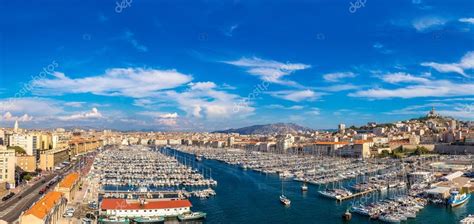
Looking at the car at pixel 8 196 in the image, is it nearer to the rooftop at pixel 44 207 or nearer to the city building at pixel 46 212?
the city building at pixel 46 212

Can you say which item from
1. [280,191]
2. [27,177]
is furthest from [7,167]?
[280,191]

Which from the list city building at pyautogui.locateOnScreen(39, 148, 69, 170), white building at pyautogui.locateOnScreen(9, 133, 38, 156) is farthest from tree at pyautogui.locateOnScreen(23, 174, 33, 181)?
white building at pyautogui.locateOnScreen(9, 133, 38, 156)

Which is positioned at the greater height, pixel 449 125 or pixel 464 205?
pixel 449 125

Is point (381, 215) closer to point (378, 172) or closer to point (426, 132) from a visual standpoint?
point (378, 172)

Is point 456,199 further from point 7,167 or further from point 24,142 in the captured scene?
point 24,142

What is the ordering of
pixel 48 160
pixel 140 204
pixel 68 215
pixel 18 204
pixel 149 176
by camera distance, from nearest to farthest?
pixel 68 215 < pixel 140 204 < pixel 18 204 < pixel 149 176 < pixel 48 160

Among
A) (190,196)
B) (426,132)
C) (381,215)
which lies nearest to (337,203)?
(381,215)

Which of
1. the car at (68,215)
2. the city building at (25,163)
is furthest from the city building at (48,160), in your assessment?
the car at (68,215)

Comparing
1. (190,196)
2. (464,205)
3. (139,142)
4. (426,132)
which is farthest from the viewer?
(139,142)
